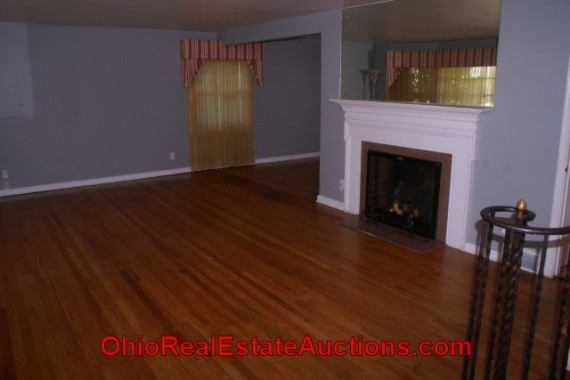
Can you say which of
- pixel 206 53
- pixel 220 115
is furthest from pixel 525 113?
pixel 220 115

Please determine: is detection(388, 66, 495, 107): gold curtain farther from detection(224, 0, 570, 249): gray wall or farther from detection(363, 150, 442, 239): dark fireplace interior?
detection(363, 150, 442, 239): dark fireplace interior

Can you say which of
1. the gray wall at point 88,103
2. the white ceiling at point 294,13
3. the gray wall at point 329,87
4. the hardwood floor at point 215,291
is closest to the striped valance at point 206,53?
the gray wall at point 88,103

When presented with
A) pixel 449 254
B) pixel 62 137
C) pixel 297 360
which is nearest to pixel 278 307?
pixel 297 360

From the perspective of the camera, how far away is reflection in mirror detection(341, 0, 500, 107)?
12.3 ft

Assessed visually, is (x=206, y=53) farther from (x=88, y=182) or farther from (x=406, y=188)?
(x=406, y=188)

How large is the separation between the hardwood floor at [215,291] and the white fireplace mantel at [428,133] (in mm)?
432

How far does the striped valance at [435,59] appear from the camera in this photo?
Answer: 3744 mm

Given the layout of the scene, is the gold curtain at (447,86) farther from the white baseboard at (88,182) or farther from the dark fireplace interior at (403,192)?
the white baseboard at (88,182)

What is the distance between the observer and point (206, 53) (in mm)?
7352

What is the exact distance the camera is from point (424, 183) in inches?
177

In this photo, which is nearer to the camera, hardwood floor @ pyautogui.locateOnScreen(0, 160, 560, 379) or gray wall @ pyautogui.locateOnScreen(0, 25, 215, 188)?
hardwood floor @ pyautogui.locateOnScreen(0, 160, 560, 379)

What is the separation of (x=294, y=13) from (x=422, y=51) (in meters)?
1.67

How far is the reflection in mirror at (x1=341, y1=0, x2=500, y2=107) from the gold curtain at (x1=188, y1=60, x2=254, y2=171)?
3190 millimetres

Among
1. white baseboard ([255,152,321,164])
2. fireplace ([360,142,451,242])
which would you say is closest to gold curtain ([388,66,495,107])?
fireplace ([360,142,451,242])
